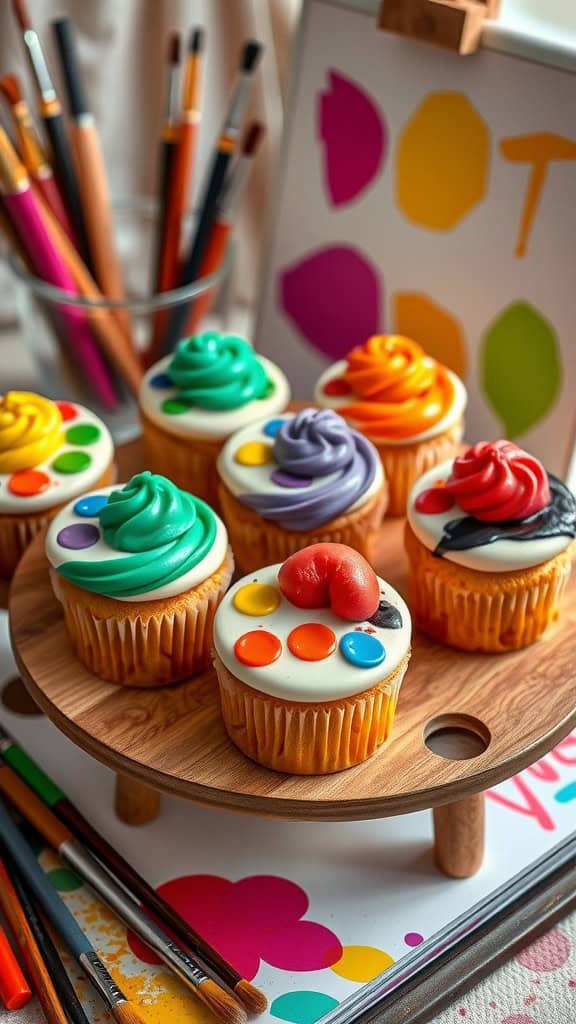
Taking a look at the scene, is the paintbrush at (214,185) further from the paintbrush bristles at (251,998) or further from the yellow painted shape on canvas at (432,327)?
the paintbrush bristles at (251,998)

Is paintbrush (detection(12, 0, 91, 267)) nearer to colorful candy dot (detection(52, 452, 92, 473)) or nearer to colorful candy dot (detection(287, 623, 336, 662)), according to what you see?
colorful candy dot (detection(52, 452, 92, 473))

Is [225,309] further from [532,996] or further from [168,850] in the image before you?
[532,996]

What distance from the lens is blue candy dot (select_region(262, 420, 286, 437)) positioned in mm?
894

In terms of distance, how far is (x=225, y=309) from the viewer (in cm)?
128

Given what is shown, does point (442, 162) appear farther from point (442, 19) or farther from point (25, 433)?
point (25, 433)

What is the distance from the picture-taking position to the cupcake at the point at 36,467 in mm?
881

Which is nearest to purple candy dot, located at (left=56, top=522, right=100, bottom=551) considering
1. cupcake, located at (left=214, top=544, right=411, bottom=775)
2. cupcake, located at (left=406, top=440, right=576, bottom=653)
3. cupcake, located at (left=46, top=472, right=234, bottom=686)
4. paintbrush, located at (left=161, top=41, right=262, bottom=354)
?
cupcake, located at (left=46, top=472, right=234, bottom=686)

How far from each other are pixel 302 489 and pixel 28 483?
0.69 ft

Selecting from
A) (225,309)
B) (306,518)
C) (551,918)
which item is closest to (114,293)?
(225,309)

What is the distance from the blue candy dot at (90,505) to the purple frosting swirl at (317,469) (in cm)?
10

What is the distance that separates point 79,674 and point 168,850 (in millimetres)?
139

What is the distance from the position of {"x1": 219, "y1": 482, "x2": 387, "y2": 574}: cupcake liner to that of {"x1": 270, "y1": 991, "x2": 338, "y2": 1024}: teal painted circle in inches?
11.7

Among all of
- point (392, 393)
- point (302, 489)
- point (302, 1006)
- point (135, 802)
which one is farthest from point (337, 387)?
point (302, 1006)

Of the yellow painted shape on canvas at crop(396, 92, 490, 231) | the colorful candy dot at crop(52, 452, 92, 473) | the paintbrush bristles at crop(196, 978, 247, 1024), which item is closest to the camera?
the paintbrush bristles at crop(196, 978, 247, 1024)
